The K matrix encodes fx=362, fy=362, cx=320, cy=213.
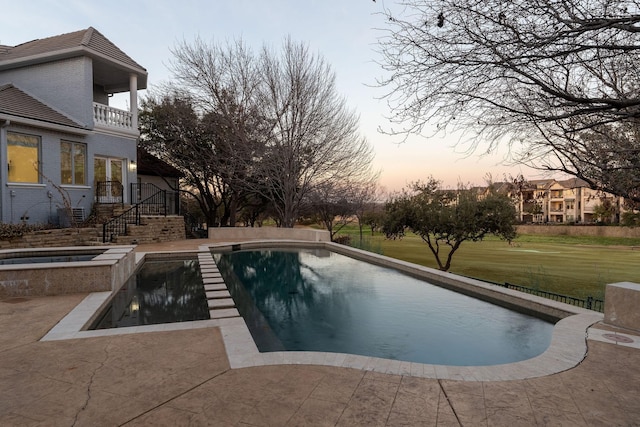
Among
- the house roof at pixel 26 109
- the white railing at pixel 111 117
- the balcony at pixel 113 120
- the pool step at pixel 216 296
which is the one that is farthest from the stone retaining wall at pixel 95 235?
the pool step at pixel 216 296

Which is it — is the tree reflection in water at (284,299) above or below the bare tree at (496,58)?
below

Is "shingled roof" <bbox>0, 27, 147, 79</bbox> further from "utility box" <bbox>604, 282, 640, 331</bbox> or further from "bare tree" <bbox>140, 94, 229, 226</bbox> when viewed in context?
"utility box" <bbox>604, 282, 640, 331</bbox>

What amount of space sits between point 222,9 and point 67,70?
286 inches

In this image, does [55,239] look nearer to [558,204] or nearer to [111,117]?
[111,117]

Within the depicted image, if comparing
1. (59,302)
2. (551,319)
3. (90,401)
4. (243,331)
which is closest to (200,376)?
(90,401)

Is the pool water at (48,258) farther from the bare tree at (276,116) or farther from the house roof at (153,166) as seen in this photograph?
the house roof at (153,166)

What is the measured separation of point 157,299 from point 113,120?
12954 millimetres

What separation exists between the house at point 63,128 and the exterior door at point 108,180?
0.14 ft

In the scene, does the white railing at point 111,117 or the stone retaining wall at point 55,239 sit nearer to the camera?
the stone retaining wall at point 55,239

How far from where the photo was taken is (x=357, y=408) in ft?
9.32

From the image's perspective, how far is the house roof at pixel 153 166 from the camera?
75.7ft

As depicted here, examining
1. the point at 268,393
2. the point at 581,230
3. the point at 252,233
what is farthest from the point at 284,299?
the point at 581,230

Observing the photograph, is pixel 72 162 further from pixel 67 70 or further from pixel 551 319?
pixel 551 319

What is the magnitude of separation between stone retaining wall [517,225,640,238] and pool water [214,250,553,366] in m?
42.7
